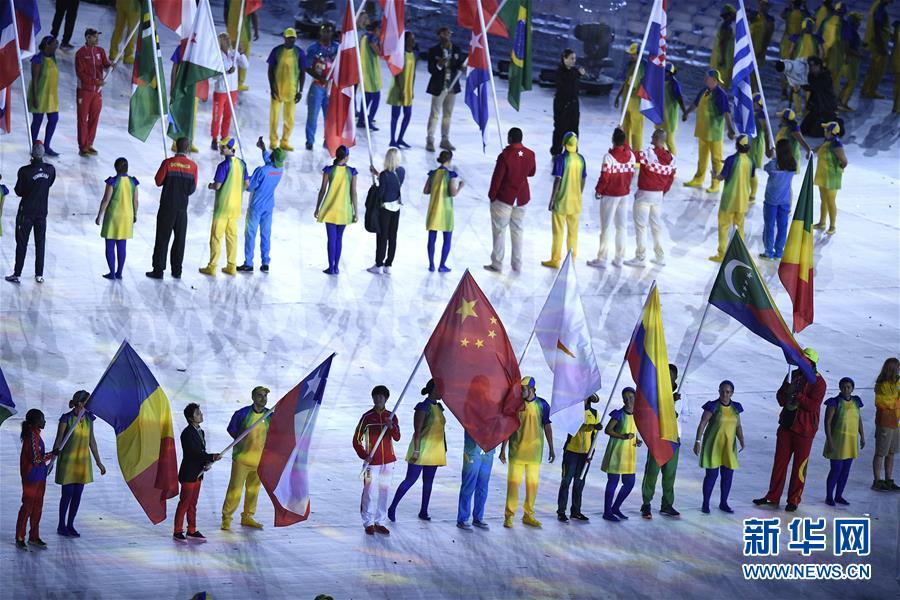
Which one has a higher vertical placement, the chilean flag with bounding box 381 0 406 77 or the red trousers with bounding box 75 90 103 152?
the chilean flag with bounding box 381 0 406 77

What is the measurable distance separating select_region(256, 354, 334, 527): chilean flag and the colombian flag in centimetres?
82

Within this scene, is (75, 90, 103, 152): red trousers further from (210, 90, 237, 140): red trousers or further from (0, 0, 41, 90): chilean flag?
(210, 90, 237, 140): red trousers

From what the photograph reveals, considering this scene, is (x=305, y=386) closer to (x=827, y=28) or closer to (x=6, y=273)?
(x=6, y=273)

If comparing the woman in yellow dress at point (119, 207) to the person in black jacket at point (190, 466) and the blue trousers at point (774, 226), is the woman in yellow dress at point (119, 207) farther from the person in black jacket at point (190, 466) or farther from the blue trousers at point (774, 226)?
the blue trousers at point (774, 226)

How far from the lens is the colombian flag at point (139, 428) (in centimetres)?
1468

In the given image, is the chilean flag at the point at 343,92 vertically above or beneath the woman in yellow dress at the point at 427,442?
above

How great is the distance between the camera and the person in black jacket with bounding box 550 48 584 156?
25828 millimetres

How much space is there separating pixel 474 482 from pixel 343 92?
8.91m

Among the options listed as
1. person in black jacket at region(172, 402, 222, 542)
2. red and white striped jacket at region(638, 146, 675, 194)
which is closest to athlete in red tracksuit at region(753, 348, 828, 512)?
person in black jacket at region(172, 402, 222, 542)

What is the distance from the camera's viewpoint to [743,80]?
79.7 ft

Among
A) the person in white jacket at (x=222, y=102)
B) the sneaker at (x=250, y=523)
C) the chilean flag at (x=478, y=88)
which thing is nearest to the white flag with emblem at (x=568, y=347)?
the sneaker at (x=250, y=523)

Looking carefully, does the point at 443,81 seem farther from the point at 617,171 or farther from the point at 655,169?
the point at 655,169

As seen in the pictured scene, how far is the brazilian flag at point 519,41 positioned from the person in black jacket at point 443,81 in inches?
53.2

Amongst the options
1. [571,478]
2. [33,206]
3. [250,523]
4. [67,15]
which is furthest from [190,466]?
[67,15]
